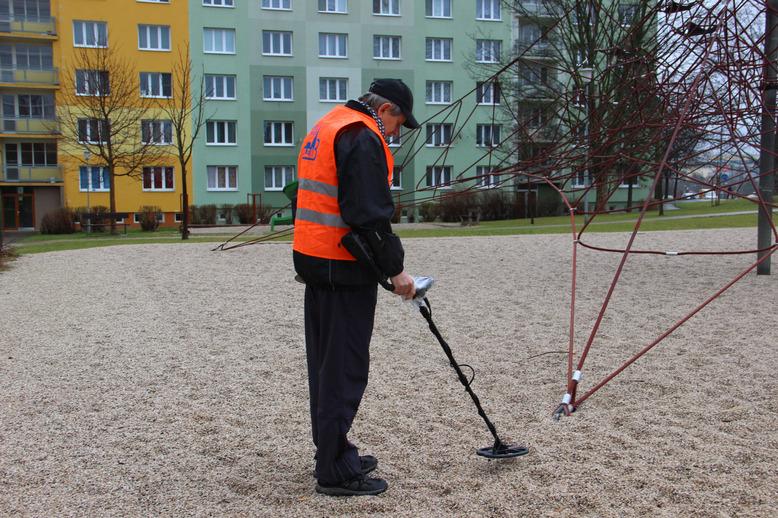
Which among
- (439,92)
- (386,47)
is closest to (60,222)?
(386,47)

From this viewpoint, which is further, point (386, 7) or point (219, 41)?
point (386, 7)

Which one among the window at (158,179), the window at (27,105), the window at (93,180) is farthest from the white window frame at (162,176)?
the window at (27,105)

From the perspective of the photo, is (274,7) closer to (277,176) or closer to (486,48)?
(277,176)

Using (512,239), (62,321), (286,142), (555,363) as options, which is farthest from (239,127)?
(555,363)

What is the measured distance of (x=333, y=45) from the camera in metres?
43.7

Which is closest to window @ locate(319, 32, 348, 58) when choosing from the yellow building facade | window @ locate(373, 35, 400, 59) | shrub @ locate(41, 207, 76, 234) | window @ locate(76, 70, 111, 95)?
window @ locate(373, 35, 400, 59)

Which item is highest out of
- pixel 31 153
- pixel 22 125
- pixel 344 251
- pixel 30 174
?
pixel 22 125

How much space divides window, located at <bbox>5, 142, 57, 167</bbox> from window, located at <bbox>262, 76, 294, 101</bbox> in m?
12.3

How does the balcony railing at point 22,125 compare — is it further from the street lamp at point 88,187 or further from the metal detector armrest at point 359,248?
the metal detector armrest at point 359,248

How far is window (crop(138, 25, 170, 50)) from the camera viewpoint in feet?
136

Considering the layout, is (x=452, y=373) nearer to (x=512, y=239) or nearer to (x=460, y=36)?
(x=512, y=239)

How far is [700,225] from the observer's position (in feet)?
75.0

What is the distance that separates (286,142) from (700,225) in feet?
87.0

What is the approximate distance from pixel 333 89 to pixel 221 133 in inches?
267
